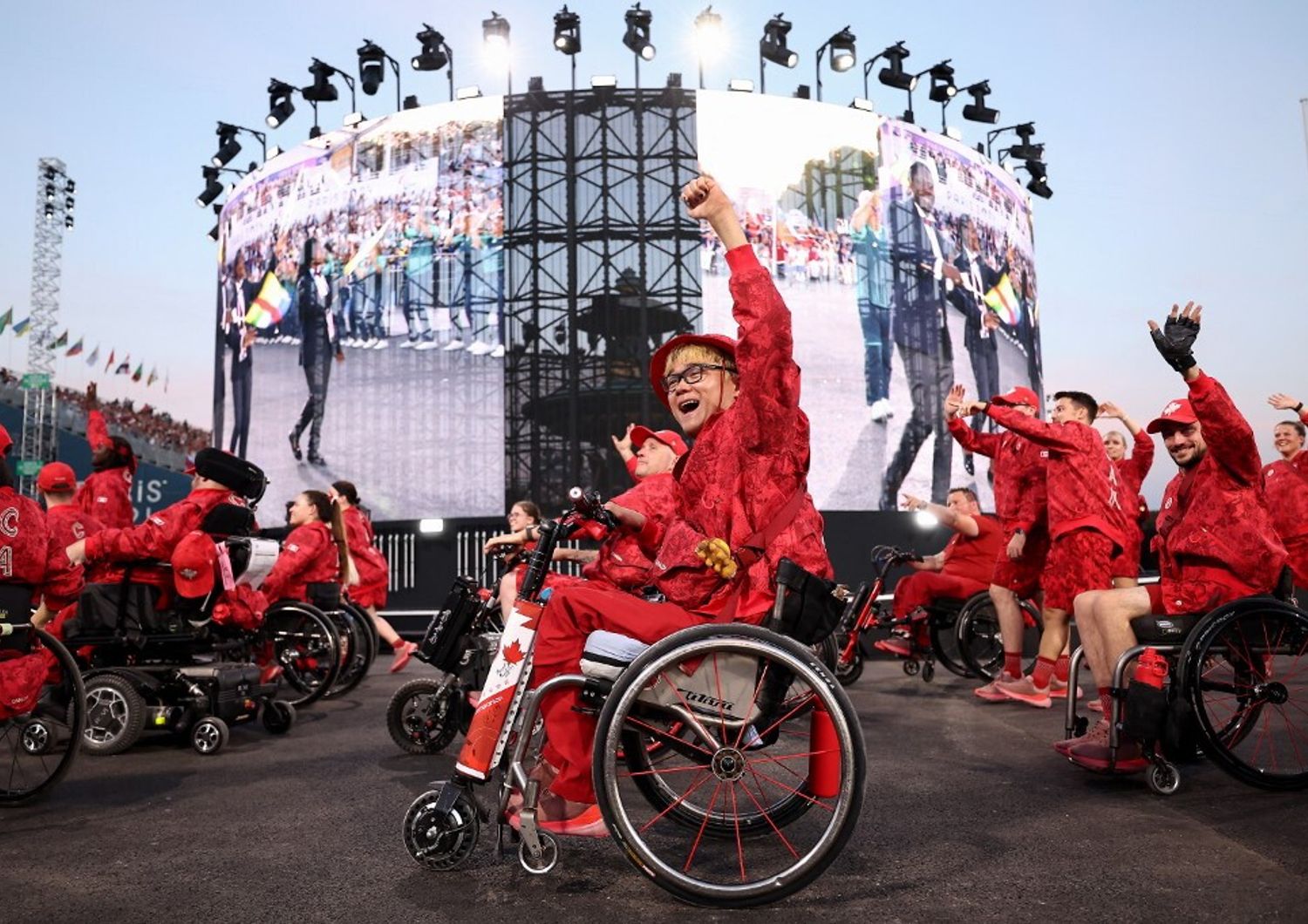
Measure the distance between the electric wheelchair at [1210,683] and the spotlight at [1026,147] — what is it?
77.7 feet

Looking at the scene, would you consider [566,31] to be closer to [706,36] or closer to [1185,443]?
[706,36]

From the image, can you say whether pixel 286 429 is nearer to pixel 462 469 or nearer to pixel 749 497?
pixel 462 469

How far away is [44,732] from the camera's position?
4.61 meters

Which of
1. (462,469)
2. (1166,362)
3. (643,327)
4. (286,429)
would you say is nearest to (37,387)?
(286,429)

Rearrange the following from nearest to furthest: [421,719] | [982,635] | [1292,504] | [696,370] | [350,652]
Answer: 1. [696,370]
2. [421,719]
3. [350,652]
4. [1292,504]
5. [982,635]

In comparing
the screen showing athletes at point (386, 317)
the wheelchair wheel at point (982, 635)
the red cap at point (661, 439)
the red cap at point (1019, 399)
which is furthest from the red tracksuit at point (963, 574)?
the screen showing athletes at point (386, 317)

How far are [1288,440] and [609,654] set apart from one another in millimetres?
6994

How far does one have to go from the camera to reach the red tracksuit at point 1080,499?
552 centimetres

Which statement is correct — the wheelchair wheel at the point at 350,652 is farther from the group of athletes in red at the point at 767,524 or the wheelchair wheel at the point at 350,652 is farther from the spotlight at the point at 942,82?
the spotlight at the point at 942,82

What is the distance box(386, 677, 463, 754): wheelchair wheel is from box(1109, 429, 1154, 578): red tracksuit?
12.3 feet

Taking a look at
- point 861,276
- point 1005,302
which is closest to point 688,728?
point 861,276

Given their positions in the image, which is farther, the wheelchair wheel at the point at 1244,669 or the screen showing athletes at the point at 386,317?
the screen showing athletes at the point at 386,317

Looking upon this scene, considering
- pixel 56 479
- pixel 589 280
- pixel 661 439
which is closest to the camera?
pixel 661 439

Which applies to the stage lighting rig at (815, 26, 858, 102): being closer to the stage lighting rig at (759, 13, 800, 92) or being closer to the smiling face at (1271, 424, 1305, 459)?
the stage lighting rig at (759, 13, 800, 92)
